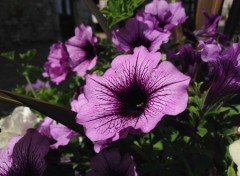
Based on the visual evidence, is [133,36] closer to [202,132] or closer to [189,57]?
[189,57]

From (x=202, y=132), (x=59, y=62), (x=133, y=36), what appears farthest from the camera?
(x=59, y=62)

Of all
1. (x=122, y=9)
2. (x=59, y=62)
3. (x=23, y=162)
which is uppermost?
(x=122, y=9)

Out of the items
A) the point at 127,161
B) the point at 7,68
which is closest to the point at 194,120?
the point at 127,161

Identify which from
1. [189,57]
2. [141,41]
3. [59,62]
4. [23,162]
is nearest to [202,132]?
[189,57]

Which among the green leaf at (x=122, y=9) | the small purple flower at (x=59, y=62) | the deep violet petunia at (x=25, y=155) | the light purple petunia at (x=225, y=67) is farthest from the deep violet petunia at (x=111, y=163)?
the small purple flower at (x=59, y=62)

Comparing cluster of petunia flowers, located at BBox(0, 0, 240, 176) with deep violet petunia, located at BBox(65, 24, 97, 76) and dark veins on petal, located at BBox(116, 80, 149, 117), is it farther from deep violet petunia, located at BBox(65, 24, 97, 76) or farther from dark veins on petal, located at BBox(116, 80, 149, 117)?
deep violet petunia, located at BBox(65, 24, 97, 76)

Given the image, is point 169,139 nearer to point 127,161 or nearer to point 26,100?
point 127,161

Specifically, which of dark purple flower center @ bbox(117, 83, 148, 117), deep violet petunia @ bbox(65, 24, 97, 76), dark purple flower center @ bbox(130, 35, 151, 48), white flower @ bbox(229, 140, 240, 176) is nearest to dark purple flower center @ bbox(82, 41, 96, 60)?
deep violet petunia @ bbox(65, 24, 97, 76)
